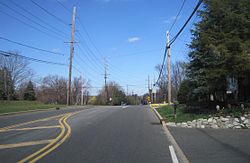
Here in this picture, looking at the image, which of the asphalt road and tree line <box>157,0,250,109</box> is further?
tree line <box>157,0,250,109</box>

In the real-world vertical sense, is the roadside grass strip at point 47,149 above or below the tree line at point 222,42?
below

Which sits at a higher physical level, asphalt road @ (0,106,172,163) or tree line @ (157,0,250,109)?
tree line @ (157,0,250,109)

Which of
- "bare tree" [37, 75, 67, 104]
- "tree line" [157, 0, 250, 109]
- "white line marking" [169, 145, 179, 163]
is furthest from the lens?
"bare tree" [37, 75, 67, 104]

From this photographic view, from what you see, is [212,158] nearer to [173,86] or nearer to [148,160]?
[148,160]

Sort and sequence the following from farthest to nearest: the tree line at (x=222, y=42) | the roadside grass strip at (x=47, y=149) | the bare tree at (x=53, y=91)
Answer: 1. the bare tree at (x=53, y=91)
2. the tree line at (x=222, y=42)
3. the roadside grass strip at (x=47, y=149)

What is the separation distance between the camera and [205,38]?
17141 millimetres

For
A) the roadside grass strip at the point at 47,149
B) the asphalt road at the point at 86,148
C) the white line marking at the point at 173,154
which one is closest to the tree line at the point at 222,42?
the asphalt road at the point at 86,148

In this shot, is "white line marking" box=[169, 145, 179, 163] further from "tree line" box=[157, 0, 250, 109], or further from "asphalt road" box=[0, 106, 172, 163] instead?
"tree line" box=[157, 0, 250, 109]

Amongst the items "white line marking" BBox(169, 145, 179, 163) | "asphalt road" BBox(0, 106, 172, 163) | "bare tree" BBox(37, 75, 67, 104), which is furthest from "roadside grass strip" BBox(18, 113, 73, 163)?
"bare tree" BBox(37, 75, 67, 104)

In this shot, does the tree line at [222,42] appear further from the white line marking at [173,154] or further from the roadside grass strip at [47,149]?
the roadside grass strip at [47,149]

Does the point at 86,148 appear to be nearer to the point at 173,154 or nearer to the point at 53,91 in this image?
the point at 173,154

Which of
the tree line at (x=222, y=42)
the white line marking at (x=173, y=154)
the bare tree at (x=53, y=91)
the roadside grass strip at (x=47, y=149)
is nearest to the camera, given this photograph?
the white line marking at (x=173, y=154)

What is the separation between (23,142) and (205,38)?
1095 centimetres

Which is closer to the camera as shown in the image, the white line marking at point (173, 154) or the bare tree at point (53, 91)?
the white line marking at point (173, 154)
